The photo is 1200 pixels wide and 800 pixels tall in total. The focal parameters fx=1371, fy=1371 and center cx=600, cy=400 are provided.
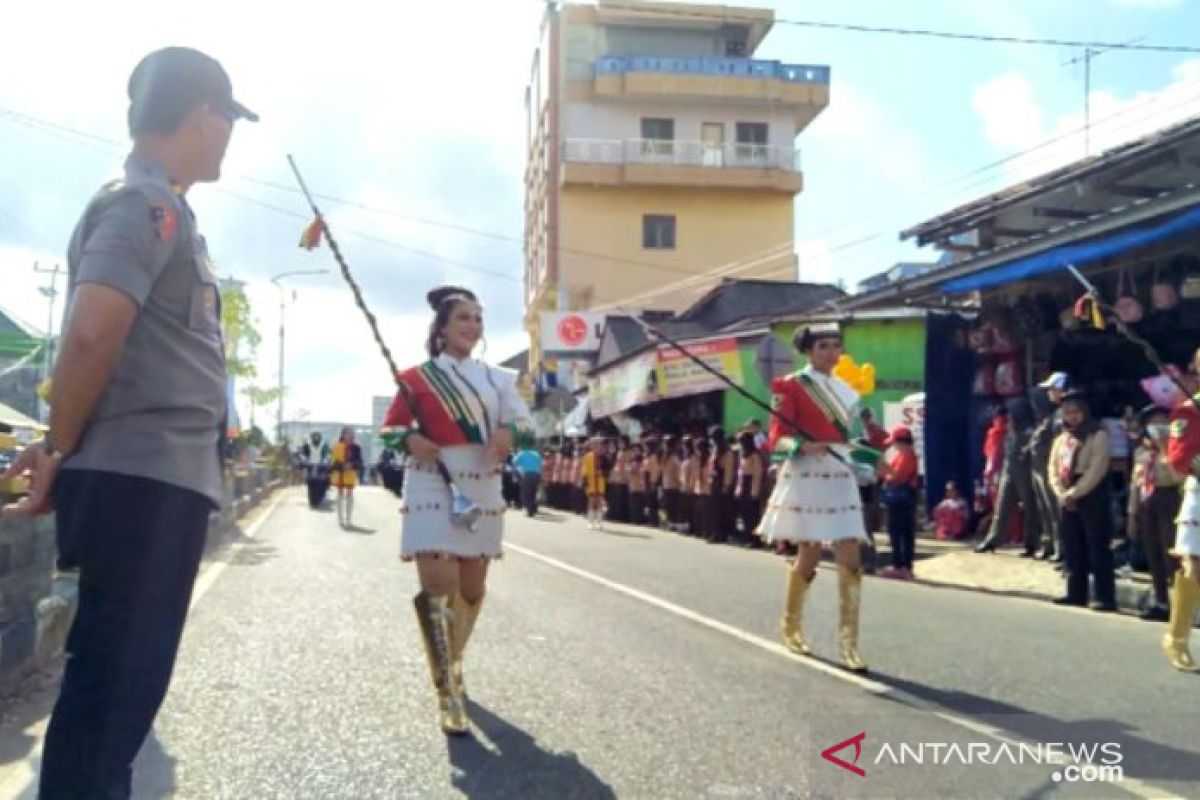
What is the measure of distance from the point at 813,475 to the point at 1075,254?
7712 millimetres

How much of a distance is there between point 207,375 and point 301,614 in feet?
24.4

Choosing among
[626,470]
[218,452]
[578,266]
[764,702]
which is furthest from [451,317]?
[578,266]

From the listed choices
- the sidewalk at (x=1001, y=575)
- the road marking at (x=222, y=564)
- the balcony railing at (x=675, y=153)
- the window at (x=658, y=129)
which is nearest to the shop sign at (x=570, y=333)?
the balcony railing at (x=675, y=153)

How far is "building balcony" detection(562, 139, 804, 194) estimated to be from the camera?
57.4 meters

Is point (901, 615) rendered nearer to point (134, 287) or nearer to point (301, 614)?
point (301, 614)

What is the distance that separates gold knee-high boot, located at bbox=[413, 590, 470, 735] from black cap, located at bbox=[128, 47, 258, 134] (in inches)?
137

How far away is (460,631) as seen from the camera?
6789 millimetres

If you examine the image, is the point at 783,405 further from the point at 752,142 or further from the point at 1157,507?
the point at 752,142

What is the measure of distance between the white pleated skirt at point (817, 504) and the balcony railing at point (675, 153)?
49843 mm

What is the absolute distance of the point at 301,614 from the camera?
34.5 ft

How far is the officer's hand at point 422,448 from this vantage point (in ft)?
21.5

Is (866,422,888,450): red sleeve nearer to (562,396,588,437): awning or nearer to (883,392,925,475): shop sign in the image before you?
(883,392,925,475): shop sign

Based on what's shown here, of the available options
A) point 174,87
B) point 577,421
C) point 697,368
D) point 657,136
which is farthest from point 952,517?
point 657,136

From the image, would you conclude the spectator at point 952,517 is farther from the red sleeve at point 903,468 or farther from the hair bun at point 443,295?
the hair bun at point 443,295
